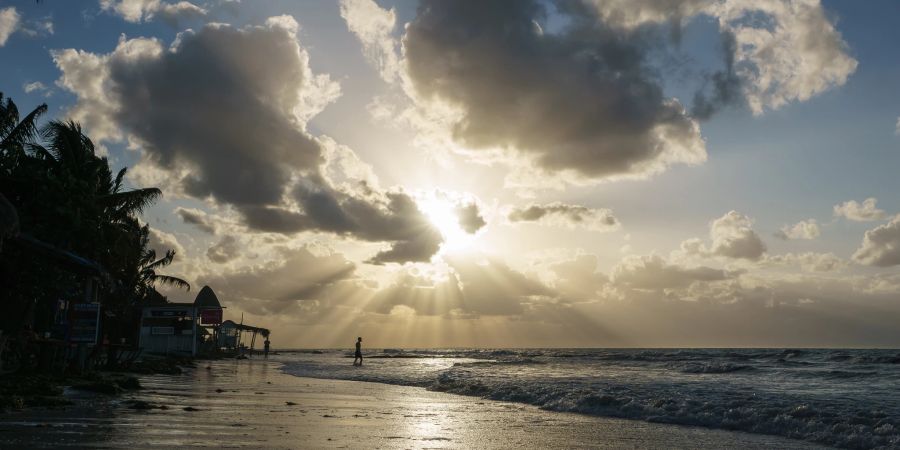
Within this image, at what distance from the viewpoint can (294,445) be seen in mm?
8516

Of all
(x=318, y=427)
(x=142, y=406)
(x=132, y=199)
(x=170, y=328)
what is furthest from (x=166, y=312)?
(x=318, y=427)

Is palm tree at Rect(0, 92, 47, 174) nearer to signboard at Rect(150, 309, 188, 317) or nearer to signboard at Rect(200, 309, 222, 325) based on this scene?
signboard at Rect(150, 309, 188, 317)

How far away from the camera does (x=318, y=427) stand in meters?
10.6

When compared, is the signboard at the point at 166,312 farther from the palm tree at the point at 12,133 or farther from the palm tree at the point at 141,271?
the palm tree at the point at 12,133

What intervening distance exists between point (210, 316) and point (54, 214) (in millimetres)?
42560

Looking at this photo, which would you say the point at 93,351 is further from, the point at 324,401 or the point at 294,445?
the point at 294,445

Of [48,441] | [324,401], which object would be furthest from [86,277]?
[48,441]

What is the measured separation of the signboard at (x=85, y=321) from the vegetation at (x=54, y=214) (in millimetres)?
1198

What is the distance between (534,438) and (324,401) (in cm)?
735

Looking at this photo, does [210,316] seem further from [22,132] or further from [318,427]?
[318,427]

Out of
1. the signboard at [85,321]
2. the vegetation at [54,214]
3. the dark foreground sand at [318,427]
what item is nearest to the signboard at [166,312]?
the vegetation at [54,214]

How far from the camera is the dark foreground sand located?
842cm

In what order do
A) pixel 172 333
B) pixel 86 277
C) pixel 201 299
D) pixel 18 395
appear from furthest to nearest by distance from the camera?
pixel 201 299 < pixel 172 333 < pixel 86 277 < pixel 18 395

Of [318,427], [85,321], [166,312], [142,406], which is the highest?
[166,312]
